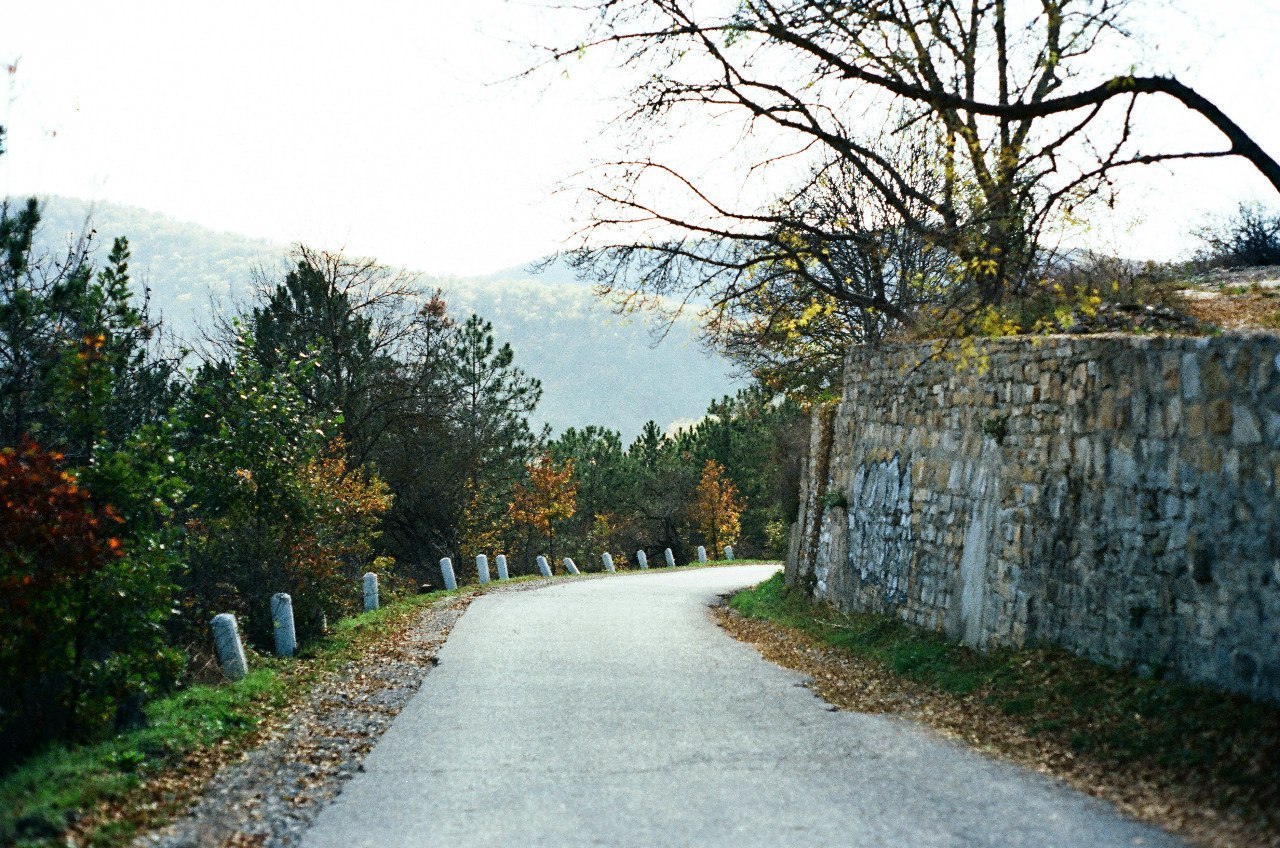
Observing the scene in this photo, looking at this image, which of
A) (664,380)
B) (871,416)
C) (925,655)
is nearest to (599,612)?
(871,416)

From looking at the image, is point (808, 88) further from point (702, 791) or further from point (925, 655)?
point (702, 791)

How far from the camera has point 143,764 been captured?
7.58 m

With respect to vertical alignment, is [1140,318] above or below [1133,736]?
above

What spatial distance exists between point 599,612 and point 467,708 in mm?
8027

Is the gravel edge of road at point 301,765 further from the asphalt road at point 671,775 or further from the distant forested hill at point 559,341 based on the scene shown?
the distant forested hill at point 559,341

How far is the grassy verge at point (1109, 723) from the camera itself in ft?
21.0

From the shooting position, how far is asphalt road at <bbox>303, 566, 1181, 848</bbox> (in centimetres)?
603

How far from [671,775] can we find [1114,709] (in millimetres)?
3241

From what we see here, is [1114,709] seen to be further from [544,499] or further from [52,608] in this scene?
[544,499]

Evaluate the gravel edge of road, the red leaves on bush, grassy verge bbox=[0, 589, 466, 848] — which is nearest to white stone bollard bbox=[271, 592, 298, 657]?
the gravel edge of road

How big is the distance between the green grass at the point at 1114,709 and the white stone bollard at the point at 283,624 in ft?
21.8

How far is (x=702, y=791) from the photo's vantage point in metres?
6.89

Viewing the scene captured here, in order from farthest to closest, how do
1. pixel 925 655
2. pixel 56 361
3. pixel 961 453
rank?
pixel 56 361
pixel 961 453
pixel 925 655

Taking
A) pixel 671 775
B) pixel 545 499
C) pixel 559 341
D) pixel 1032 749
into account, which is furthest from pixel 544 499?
pixel 559 341
